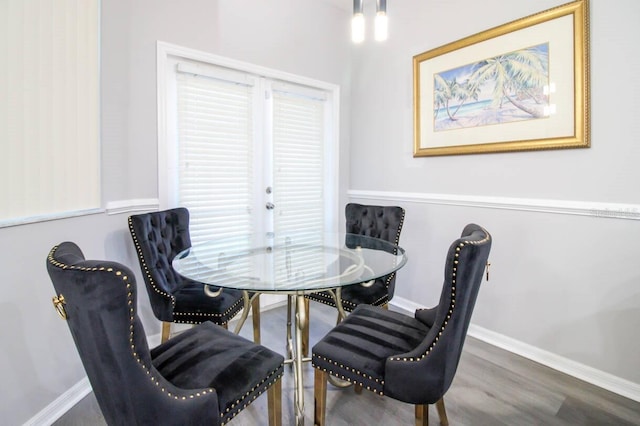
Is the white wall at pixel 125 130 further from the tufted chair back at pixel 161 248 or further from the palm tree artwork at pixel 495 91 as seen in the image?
the palm tree artwork at pixel 495 91

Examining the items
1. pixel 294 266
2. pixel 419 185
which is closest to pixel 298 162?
pixel 419 185

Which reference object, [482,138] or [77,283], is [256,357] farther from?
[482,138]

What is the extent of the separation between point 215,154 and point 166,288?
118cm

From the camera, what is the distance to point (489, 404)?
175cm

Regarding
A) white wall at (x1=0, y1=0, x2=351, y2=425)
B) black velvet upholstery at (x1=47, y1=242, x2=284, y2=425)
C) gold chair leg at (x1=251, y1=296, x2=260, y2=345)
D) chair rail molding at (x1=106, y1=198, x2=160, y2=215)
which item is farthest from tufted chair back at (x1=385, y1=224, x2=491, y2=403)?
chair rail molding at (x1=106, y1=198, x2=160, y2=215)

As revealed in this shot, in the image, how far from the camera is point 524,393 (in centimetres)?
185

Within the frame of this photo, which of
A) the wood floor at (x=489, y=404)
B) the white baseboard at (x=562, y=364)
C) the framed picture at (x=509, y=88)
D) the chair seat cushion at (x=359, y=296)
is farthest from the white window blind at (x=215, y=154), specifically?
the white baseboard at (x=562, y=364)

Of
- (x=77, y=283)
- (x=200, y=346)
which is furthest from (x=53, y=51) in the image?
(x=200, y=346)

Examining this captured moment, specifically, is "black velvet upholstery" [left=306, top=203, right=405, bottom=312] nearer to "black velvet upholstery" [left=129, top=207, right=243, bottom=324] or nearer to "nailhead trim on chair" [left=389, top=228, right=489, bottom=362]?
"black velvet upholstery" [left=129, top=207, right=243, bottom=324]

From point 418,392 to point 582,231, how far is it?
1.57 m

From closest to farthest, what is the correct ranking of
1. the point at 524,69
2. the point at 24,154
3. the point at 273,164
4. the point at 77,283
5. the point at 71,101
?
the point at 77,283 → the point at 24,154 → the point at 71,101 → the point at 524,69 → the point at 273,164

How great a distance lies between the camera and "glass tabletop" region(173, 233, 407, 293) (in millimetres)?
1482

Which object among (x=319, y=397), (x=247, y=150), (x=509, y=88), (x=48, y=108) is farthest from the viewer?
(x=247, y=150)

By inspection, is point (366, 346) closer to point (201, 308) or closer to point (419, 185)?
point (201, 308)
